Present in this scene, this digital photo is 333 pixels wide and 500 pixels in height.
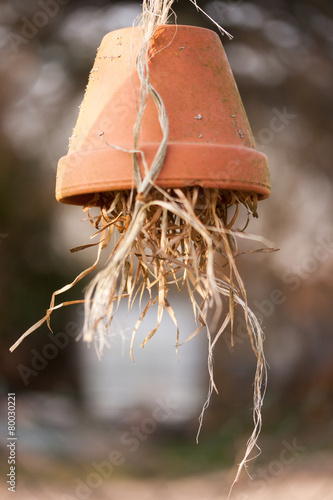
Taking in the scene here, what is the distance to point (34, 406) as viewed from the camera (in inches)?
69.2

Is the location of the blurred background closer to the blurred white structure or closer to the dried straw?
the blurred white structure

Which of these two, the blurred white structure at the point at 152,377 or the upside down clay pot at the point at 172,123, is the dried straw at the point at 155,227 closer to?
the upside down clay pot at the point at 172,123

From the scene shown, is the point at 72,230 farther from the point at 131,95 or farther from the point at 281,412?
the point at 131,95

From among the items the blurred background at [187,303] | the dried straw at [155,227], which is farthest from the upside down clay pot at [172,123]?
the blurred background at [187,303]

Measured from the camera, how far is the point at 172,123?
583mm

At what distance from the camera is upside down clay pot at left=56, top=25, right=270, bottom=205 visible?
565mm

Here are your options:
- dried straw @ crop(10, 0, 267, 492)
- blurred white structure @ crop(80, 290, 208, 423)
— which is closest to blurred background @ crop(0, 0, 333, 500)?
blurred white structure @ crop(80, 290, 208, 423)

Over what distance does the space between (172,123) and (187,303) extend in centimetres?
139

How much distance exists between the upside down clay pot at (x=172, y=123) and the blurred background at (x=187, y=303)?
3.82 ft

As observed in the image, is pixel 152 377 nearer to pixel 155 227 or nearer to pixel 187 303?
pixel 187 303

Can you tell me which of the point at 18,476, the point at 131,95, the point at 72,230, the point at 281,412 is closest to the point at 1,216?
the point at 72,230

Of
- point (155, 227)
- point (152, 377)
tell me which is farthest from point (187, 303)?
point (155, 227)

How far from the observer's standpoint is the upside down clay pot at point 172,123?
565 mm

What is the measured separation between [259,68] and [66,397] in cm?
121
